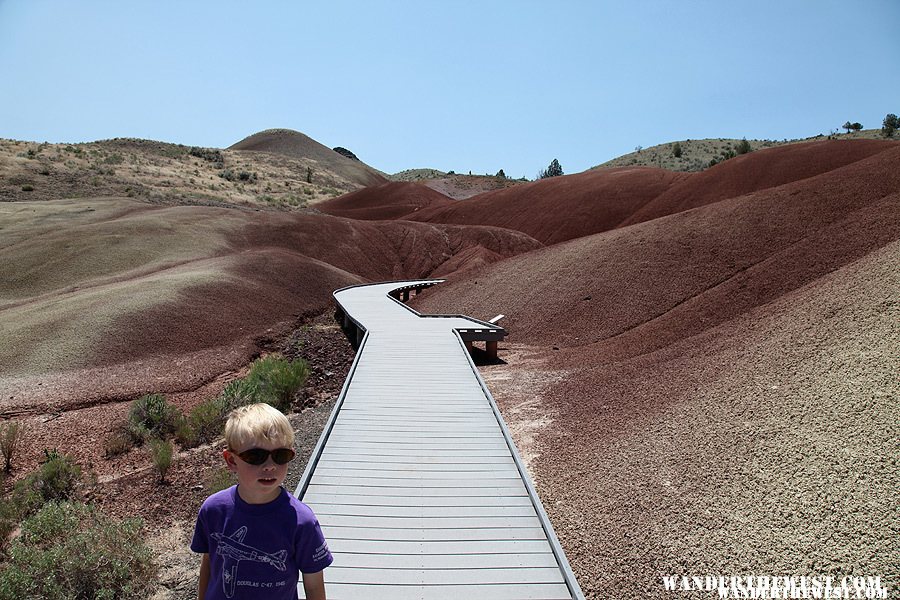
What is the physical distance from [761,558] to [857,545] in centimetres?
67

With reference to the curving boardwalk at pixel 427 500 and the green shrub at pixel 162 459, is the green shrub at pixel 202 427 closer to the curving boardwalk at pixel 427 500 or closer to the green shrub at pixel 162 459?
the green shrub at pixel 162 459

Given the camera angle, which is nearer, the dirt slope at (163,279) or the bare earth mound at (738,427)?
the bare earth mound at (738,427)

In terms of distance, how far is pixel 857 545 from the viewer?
4.23 meters

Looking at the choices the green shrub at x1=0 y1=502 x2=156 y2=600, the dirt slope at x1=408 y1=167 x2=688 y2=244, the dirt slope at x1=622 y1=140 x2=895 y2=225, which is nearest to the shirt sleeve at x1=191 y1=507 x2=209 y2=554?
the green shrub at x1=0 y1=502 x2=156 y2=600

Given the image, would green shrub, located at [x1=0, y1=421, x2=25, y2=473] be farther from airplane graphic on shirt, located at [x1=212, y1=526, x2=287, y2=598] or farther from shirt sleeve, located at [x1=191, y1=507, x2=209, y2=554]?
airplane graphic on shirt, located at [x1=212, y1=526, x2=287, y2=598]

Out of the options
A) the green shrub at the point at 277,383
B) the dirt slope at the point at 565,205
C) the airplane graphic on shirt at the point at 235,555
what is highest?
the dirt slope at the point at 565,205

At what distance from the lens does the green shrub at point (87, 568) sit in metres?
4.84

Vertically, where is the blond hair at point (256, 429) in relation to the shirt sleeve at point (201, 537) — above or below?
above

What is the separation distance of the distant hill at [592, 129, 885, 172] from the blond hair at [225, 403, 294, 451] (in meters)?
67.5

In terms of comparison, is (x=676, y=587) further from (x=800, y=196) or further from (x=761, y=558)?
(x=800, y=196)

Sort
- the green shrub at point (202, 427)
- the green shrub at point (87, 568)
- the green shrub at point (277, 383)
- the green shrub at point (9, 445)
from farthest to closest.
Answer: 1. the green shrub at point (277, 383)
2. the green shrub at point (202, 427)
3. the green shrub at point (9, 445)
4. the green shrub at point (87, 568)

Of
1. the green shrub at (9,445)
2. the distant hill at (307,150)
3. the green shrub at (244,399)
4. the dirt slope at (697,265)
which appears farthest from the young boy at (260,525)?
the distant hill at (307,150)

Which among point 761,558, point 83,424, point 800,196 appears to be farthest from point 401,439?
point 800,196

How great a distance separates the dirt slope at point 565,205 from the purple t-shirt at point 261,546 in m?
41.5
